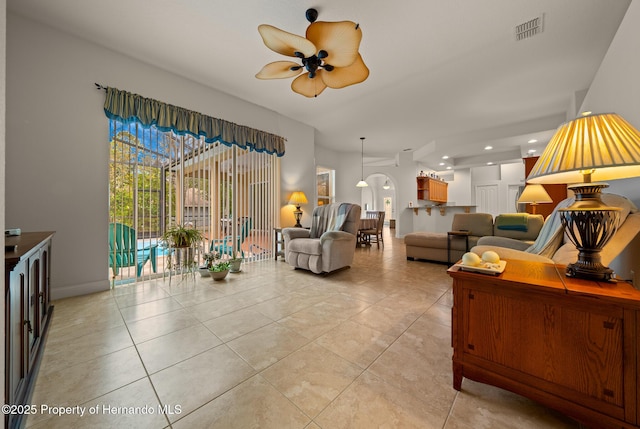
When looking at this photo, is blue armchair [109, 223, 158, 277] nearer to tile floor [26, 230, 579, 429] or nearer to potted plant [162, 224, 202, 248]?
potted plant [162, 224, 202, 248]

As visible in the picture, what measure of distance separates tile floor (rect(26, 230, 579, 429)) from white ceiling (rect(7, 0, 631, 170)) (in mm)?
2789

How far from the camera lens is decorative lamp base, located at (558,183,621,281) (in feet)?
3.25

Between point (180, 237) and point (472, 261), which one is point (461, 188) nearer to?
point (472, 261)

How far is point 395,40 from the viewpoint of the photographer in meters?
2.52

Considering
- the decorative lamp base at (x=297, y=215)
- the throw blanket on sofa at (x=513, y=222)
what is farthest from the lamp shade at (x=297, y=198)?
the throw blanket on sofa at (x=513, y=222)

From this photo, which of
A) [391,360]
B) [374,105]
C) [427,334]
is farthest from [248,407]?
[374,105]

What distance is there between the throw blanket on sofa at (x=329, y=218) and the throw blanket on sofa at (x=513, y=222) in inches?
102

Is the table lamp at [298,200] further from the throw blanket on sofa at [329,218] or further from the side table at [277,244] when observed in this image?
the throw blanket on sofa at [329,218]

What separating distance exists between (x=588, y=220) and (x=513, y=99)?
13.2 ft

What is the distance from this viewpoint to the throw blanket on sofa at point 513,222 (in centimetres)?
364

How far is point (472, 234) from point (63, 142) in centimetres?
567

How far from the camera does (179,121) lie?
314cm

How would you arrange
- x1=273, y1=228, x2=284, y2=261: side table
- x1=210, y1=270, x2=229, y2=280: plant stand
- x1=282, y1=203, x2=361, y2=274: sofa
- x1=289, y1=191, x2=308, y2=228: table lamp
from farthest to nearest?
x1=289, y1=191, x2=308, y2=228: table lamp
x1=273, y1=228, x2=284, y2=261: side table
x1=282, y1=203, x2=361, y2=274: sofa
x1=210, y1=270, x2=229, y2=280: plant stand

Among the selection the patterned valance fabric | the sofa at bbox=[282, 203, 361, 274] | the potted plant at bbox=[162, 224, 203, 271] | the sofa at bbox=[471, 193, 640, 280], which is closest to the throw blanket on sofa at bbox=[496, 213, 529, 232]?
the sofa at bbox=[471, 193, 640, 280]
